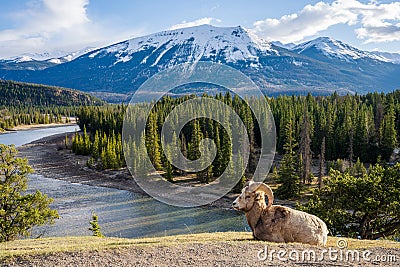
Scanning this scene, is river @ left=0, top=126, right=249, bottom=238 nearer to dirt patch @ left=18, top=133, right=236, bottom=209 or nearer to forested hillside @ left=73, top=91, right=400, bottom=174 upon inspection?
dirt patch @ left=18, top=133, right=236, bottom=209

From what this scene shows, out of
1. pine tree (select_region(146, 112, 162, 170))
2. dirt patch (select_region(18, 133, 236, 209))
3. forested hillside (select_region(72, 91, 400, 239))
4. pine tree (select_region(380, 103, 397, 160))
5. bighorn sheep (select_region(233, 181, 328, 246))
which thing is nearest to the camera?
bighorn sheep (select_region(233, 181, 328, 246))

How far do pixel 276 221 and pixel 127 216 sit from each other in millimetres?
33119

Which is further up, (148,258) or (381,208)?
(148,258)

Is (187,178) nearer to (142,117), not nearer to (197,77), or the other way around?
(142,117)

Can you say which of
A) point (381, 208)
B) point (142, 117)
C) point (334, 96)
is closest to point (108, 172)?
point (142, 117)

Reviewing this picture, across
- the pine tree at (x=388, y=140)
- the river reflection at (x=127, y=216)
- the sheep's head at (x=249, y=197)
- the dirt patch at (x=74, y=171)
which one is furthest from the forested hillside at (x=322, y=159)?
the sheep's head at (x=249, y=197)

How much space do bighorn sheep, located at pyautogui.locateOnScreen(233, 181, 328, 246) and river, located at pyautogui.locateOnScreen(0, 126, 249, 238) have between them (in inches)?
883

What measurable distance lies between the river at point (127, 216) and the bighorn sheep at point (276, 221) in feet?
73.6

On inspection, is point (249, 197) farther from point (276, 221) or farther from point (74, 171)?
point (74, 171)

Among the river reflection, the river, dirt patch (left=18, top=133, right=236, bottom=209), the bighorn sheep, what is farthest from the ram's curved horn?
dirt patch (left=18, top=133, right=236, bottom=209)

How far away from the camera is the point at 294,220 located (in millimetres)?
14359

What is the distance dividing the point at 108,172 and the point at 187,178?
18.4m

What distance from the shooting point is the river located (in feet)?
127

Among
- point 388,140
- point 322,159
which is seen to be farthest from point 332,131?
point 322,159
